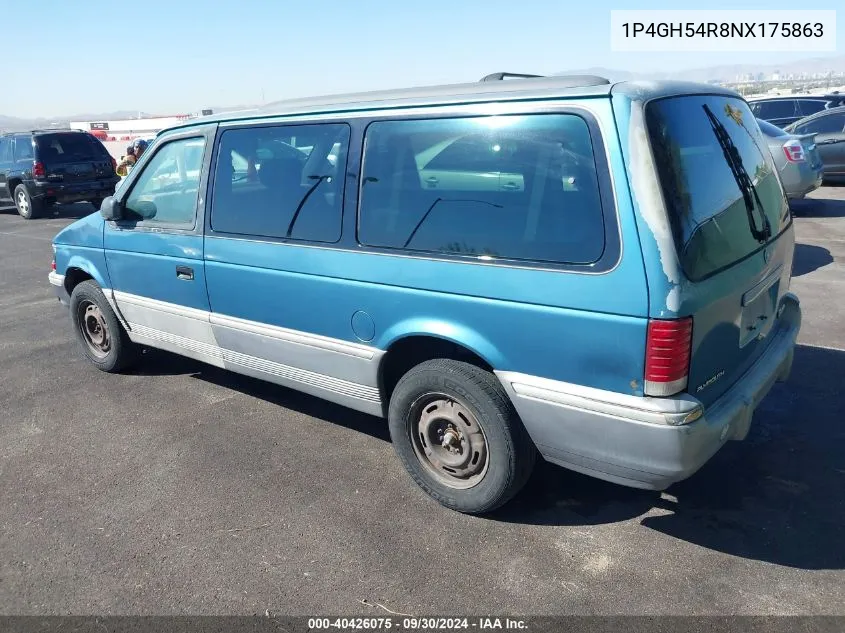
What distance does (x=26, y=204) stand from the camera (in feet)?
50.7

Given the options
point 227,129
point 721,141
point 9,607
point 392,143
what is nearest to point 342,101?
point 392,143

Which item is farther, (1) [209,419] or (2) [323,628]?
(1) [209,419]

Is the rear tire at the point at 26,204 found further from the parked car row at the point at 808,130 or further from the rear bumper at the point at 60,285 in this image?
the parked car row at the point at 808,130

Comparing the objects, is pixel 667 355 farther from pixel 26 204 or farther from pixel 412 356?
pixel 26 204

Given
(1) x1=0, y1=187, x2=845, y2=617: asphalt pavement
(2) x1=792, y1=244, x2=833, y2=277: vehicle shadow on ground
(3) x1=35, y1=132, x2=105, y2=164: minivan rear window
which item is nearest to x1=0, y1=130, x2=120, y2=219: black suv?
(3) x1=35, y1=132, x2=105, y2=164: minivan rear window

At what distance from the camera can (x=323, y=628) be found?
8.69 ft

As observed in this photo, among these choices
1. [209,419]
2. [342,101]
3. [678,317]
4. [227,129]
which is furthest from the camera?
[209,419]

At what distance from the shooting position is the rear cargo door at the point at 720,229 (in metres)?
2.65

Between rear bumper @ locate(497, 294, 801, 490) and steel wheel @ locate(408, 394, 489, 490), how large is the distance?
12.9 inches

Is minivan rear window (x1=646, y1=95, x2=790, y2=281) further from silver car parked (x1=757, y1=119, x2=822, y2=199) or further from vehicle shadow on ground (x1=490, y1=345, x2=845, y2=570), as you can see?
silver car parked (x1=757, y1=119, x2=822, y2=199)

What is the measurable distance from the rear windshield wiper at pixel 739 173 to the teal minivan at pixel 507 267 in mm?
16

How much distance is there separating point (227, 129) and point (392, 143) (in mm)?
1318

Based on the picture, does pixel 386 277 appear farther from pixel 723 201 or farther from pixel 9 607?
pixel 9 607

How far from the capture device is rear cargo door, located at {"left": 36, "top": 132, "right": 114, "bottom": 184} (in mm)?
14734
